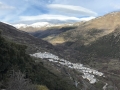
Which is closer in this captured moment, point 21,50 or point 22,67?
point 22,67

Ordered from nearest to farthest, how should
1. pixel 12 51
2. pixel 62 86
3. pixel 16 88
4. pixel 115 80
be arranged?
pixel 16 88 → pixel 12 51 → pixel 62 86 → pixel 115 80

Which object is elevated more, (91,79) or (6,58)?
(6,58)

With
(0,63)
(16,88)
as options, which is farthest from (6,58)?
(16,88)

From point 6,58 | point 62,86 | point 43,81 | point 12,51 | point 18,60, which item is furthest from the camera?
point 62,86

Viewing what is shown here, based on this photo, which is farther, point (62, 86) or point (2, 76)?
point (62, 86)

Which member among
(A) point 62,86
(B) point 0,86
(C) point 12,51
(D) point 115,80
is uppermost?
(C) point 12,51

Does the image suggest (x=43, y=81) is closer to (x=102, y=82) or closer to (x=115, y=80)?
(x=102, y=82)

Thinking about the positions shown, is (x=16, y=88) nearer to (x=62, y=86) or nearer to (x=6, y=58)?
(x=6, y=58)

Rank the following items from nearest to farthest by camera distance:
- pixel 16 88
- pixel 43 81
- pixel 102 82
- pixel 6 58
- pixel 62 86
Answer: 1. pixel 16 88
2. pixel 6 58
3. pixel 43 81
4. pixel 62 86
5. pixel 102 82

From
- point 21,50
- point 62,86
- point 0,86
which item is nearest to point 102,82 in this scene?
point 62,86

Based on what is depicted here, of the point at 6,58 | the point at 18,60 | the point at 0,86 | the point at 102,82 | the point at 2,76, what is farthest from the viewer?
the point at 102,82
